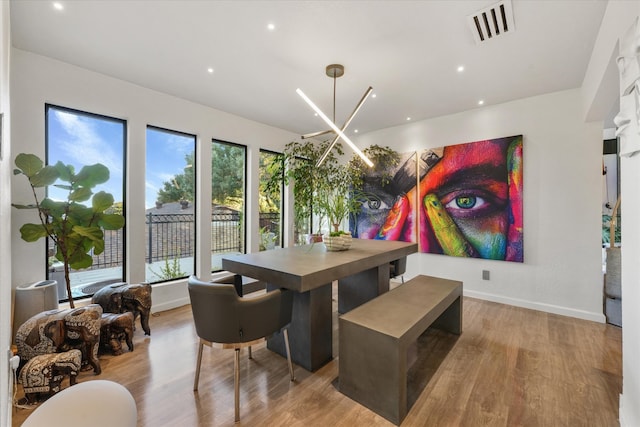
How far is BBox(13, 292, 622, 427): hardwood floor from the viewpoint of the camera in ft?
5.95

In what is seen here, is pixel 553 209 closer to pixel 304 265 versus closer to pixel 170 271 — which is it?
pixel 304 265

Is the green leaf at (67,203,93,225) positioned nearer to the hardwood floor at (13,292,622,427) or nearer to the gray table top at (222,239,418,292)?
the hardwood floor at (13,292,622,427)

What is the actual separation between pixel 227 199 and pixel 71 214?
209 centimetres

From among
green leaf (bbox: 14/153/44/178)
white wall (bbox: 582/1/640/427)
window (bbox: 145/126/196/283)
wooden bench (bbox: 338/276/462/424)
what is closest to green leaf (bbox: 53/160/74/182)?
green leaf (bbox: 14/153/44/178)

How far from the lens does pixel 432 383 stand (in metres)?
2.16

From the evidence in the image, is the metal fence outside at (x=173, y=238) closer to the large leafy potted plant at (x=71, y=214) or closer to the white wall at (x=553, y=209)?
the large leafy potted plant at (x=71, y=214)

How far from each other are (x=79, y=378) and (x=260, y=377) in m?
1.49

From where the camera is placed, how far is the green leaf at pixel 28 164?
2365mm

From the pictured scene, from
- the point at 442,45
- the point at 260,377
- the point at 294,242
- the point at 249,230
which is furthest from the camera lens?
the point at 294,242

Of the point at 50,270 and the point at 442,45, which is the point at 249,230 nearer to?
the point at 50,270

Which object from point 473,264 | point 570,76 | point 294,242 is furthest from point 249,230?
point 570,76

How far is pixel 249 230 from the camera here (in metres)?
4.72

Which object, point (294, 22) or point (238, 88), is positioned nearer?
point (294, 22)

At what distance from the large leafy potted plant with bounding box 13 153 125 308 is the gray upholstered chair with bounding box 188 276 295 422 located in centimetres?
161
